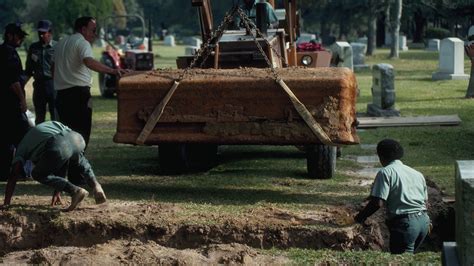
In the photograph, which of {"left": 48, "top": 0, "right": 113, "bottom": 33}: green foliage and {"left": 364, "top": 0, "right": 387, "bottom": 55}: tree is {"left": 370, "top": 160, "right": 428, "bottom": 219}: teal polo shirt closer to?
{"left": 364, "top": 0, "right": 387, "bottom": 55}: tree

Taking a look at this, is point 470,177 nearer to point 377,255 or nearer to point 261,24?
point 377,255

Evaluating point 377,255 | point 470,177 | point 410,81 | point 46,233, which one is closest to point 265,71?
point 46,233

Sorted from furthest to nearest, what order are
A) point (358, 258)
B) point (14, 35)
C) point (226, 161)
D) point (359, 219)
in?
point (226, 161) → point (14, 35) → point (359, 219) → point (358, 258)

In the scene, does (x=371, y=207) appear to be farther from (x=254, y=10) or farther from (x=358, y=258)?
(x=254, y=10)

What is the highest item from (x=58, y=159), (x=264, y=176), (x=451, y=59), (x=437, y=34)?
(x=58, y=159)

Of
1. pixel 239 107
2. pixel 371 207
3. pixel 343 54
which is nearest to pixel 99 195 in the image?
pixel 239 107

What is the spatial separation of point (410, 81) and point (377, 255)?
22846mm

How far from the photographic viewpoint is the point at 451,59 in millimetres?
28203

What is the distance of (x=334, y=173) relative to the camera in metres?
12.1

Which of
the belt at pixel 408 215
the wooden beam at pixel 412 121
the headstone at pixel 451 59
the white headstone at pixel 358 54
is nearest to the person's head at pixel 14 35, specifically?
the belt at pixel 408 215

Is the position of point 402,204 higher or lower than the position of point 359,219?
higher

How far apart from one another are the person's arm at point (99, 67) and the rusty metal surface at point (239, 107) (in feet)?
0.75

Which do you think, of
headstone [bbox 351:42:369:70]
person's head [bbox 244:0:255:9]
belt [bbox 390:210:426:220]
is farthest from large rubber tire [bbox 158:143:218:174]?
headstone [bbox 351:42:369:70]

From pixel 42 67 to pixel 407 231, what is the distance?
27.3 feet
